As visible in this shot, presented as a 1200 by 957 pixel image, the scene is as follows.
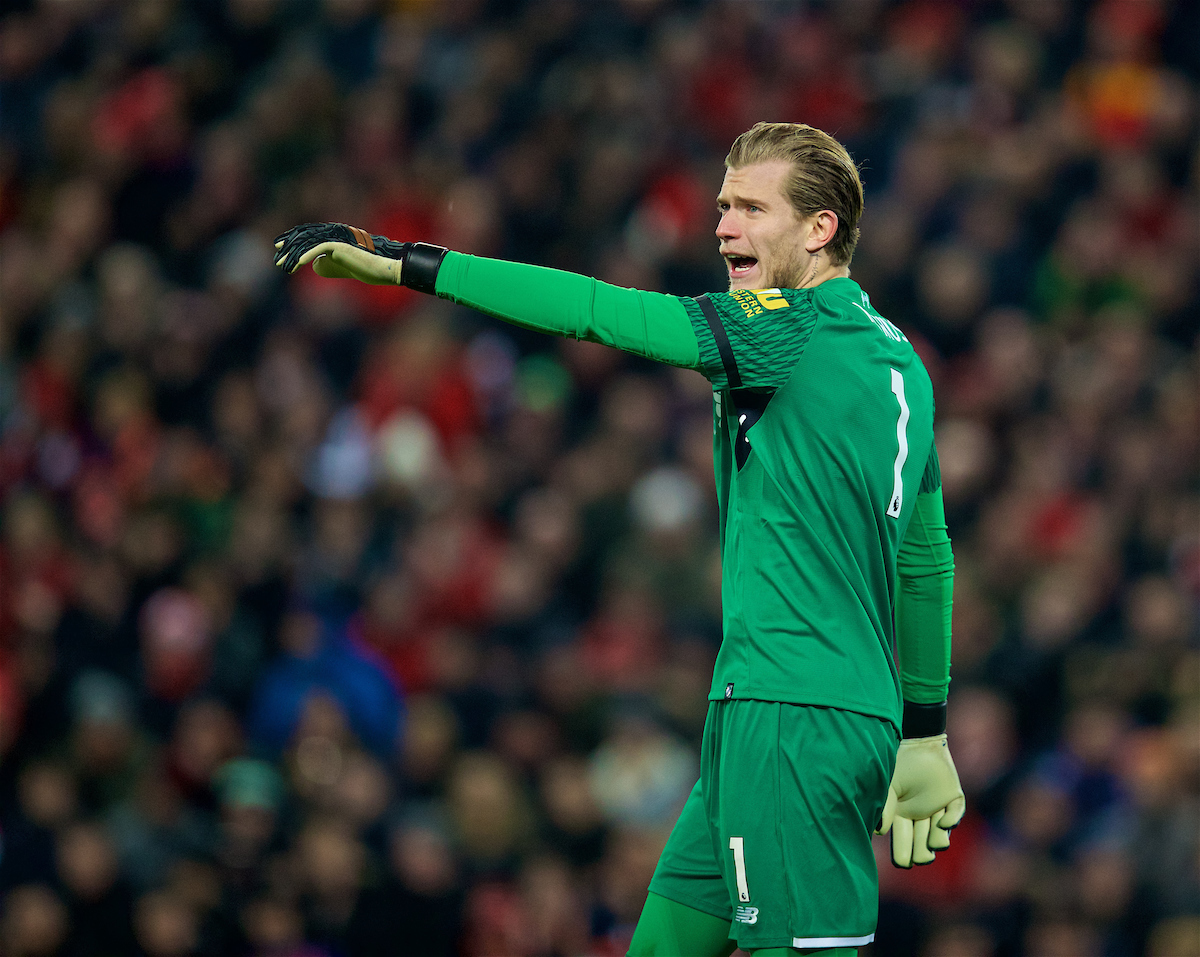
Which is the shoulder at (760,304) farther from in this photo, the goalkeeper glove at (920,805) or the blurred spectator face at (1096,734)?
the blurred spectator face at (1096,734)

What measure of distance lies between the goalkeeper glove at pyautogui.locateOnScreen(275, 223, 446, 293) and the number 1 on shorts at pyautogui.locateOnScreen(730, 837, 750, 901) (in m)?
1.31

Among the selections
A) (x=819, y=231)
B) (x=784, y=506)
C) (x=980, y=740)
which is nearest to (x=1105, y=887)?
(x=980, y=740)

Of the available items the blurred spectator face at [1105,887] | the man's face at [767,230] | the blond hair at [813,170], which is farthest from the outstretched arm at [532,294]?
the blurred spectator face at [1105,887]

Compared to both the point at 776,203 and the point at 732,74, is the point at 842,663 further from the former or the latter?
the point at 732,74

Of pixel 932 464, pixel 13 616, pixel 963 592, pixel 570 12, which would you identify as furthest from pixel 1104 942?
pixel 570 12

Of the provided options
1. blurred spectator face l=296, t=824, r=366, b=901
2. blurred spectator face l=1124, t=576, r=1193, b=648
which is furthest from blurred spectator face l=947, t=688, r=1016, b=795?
blurred spectator face l=296, t=824, r=366, b=901

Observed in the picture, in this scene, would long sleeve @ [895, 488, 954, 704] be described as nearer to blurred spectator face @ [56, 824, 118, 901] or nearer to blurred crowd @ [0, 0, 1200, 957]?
blurred crowd @ [0, 0, 1200, 957]

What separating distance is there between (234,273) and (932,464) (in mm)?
7286

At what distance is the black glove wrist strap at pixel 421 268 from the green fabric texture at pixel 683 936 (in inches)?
58.3

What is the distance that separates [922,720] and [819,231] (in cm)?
118

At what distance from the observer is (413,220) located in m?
10.5

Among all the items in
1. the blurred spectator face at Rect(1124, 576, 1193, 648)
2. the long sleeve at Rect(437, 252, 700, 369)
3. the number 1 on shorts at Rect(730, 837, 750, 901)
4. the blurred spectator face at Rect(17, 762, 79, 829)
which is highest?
the long sleeve at Rect(437, 252, 700, 369)

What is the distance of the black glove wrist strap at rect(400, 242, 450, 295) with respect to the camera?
3.38 metres

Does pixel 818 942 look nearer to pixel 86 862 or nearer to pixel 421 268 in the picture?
pixel 421 268
